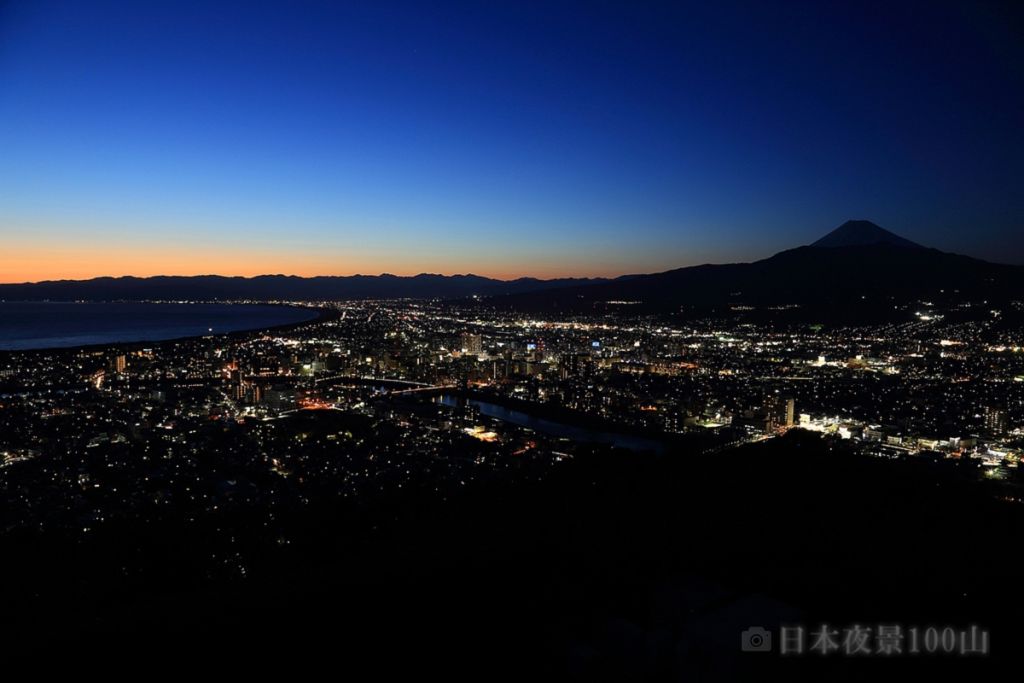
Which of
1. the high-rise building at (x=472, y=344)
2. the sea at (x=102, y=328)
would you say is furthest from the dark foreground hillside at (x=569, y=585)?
the sea at (x=102, y=328)

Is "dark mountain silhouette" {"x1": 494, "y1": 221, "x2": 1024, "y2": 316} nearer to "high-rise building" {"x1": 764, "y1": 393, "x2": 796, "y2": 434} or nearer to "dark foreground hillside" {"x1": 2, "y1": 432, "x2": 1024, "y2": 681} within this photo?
"high-rise building" {"x1": 764, "y1": 393, "x2": 796, "y2": 434}

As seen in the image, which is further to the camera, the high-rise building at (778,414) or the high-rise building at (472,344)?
the high-rise building at (472,344)

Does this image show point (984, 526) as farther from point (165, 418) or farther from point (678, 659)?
point (165, 418)

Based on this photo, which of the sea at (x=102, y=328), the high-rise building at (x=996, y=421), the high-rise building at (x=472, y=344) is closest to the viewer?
the high-rise building at (x=996, y=421)

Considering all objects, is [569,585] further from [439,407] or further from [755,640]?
[439,407]

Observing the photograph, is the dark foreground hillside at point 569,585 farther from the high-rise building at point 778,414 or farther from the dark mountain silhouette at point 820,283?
the dark mountain silhouette at point 820,283

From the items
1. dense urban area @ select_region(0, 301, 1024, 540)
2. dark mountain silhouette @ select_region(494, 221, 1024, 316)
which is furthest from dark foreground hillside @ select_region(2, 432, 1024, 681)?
dark mountain silhouette @ select_region(494, 221, 1024, 316)
